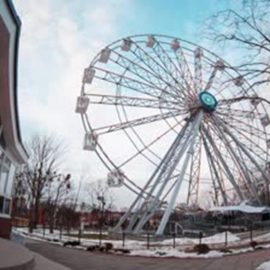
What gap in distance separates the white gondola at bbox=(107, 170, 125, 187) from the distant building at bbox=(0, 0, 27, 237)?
11806 millimetres

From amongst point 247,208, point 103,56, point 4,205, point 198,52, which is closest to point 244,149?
point 247,208

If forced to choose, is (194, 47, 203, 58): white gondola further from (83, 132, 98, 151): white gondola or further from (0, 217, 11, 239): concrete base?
(0, 217, 11, 239): concrete base

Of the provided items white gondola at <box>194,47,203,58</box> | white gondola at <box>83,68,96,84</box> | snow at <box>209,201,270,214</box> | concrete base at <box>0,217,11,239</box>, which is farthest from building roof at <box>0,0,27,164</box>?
white gondola at <box>194,47,203,58</box>

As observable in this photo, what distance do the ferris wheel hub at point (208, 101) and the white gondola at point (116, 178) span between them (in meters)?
7.86

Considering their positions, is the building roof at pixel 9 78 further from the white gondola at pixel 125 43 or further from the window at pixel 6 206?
the white gondola at pixel 125 43

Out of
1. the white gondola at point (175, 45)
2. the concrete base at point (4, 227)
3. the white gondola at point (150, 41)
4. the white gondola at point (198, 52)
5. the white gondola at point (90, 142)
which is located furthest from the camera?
the white gondola at point (198, 52)

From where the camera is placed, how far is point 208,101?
120 ft

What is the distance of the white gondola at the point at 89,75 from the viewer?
34219 millimetres

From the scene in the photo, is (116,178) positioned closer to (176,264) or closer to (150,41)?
(150,41)

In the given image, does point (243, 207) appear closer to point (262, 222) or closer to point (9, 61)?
point (262, 222)

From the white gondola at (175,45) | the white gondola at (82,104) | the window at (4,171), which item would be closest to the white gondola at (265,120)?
the white gondola at (175,45)

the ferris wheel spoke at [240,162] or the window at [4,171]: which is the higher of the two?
the ferris wheel spoke at [240,162]

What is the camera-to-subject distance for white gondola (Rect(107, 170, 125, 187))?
3291 cm

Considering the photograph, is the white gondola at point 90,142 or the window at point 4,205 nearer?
the window at point 4,205
